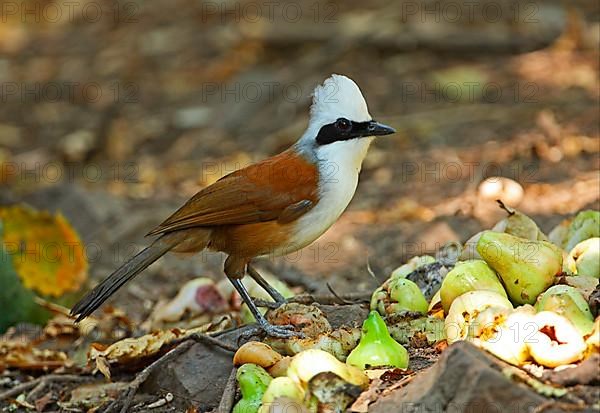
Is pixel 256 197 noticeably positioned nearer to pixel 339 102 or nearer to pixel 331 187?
pixel 331 187

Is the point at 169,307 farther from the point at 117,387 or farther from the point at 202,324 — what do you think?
the point at 117,387

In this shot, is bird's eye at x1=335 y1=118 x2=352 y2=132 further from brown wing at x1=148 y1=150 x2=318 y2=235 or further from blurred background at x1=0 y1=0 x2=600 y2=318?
blurred background at x1=0 y1=0 x2=600 y2=318

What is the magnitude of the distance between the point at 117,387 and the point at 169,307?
78 centimetres

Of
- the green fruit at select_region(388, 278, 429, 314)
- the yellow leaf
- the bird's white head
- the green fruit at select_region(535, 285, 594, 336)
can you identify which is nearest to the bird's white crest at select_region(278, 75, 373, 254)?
the bird's white head

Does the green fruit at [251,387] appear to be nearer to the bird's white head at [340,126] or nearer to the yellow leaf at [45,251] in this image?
the bird's white head at [340,126]

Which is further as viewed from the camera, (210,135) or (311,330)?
(210,135)

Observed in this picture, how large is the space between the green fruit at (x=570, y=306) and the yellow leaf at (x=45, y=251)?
11.2 ft

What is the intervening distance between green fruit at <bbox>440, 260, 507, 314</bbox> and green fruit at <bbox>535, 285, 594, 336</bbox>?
0.98ft

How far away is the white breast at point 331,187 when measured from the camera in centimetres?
482

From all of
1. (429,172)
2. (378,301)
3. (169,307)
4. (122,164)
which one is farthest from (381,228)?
(122,164)

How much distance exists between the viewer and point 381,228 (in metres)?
7.13

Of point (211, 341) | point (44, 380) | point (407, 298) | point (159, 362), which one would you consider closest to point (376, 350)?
point (407, 298)

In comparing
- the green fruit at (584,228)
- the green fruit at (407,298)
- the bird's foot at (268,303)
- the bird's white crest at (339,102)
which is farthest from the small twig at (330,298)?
the green fruit at (584,228)

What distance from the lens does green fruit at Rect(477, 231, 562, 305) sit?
4.02 m
